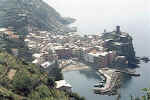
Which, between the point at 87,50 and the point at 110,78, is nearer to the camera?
the point at 110,78

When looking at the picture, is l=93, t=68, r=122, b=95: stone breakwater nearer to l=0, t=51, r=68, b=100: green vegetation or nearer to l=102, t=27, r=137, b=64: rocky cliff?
l=102, t=27, r=137, b=64: rocky cliff

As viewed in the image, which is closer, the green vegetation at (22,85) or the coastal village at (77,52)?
the green vegetation at (22,85)

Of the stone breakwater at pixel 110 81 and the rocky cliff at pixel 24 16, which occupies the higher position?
the rocky cliff at pixel 24 16

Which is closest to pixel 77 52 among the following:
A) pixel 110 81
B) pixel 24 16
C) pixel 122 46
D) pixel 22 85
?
pixel 122 46

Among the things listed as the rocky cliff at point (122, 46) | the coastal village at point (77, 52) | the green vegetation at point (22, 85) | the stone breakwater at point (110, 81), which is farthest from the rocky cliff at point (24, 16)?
the green vegetation at point (22, 85)

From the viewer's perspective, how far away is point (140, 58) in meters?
82.1

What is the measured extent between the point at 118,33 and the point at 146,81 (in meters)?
33.2

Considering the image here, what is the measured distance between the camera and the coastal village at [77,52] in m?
66.8

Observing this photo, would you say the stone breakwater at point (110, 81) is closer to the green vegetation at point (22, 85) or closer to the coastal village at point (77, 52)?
the coastal village at point (77, 52)

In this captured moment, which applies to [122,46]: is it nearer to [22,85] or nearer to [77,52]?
[77,52]

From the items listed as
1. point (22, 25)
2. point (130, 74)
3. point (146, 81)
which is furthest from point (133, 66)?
point (22, 25)

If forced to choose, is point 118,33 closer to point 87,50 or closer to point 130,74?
point 87,50

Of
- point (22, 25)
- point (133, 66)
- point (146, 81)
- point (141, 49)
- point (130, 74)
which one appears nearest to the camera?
point (146, 81)

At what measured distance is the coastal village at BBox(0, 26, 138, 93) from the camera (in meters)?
66.8
